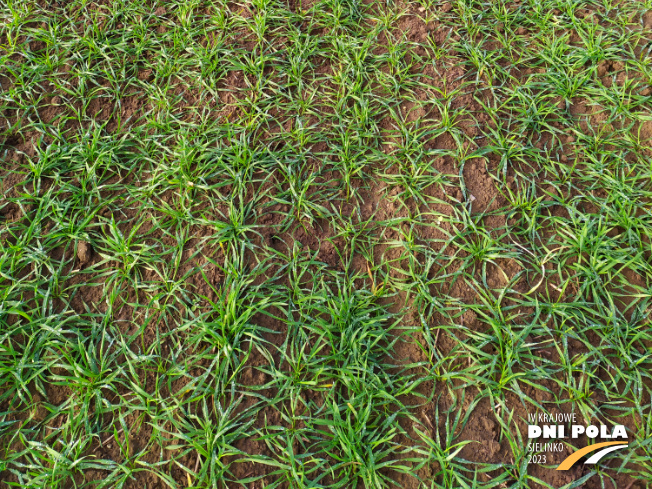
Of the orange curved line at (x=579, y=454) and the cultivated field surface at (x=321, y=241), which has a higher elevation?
the cultivated field surface at (x=321, y=241)

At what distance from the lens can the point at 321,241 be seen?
2.25 m

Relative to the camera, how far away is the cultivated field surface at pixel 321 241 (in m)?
Result: 1.73

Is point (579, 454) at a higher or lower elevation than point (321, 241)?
lower

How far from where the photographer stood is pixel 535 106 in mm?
2664

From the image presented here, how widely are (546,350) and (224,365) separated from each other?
4.63 ft

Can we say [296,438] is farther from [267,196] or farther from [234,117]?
[234,117]

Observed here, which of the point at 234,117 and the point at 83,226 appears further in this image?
the point at 234,117

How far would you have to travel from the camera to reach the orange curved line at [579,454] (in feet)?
5.57

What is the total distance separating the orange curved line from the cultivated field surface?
2 cm

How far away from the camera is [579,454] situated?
1719mm

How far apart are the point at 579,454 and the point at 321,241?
1429 mm

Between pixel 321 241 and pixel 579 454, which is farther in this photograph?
pixel 321 241

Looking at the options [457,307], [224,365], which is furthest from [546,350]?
[224,365]

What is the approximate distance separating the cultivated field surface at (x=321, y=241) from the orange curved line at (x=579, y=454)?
2 centimetres
